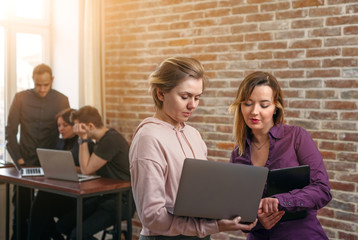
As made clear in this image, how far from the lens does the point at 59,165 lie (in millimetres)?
3523

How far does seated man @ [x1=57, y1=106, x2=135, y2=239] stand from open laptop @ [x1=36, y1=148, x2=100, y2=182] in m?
0.14

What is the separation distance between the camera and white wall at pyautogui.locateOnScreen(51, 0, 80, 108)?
5117mm

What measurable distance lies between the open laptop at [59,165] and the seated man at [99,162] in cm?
14

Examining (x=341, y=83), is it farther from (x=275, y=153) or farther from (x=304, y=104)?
(x=275, y=153)

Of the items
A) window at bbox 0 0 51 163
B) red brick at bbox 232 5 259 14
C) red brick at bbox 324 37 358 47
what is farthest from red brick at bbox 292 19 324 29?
window at bbox 0 0 51 163

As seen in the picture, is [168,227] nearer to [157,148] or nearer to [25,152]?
[157,148]

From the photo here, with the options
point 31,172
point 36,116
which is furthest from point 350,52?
point 36,116

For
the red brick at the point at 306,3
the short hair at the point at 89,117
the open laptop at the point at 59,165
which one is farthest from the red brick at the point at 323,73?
the open laptop at the point at 59,165

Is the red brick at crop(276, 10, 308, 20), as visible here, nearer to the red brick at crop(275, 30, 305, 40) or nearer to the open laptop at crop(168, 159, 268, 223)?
the red brick at crop(275, 30, 305, 40)

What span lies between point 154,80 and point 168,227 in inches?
19.4

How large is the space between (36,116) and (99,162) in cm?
129

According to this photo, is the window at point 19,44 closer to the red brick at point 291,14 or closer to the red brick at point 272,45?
the red brick at point 272,45

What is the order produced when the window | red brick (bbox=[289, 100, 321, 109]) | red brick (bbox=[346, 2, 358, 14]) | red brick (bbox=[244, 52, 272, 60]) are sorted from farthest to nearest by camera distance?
1. the window
2. red brick (bbox=[244, 52, 272, 60])
3. red brick (bbox=[289, 100, 321, 109])
4. red brick (bbox=[346, 2, 358, 14])

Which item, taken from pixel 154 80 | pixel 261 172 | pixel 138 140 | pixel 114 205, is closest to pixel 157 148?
pixel 138 140
